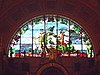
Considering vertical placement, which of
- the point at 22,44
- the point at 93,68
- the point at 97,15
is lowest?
the point at 93,68

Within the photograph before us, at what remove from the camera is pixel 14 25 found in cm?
1955

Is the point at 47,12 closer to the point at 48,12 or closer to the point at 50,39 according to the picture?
the point at 48,12

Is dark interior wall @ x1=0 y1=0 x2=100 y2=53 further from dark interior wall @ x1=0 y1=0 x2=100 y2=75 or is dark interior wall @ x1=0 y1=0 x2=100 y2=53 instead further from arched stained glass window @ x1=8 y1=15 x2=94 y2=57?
arched stained glass window @ x1=8 y1=15 x2=94 y2=57

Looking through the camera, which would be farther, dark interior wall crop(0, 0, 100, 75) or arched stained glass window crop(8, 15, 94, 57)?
arched stained glass window crop(8, 15, 94, 57)

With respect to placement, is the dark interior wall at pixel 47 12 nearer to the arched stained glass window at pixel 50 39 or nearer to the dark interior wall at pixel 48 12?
the dark interior wall at pixel 48 12

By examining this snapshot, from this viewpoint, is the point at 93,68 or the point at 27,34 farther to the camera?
the point at 27,34

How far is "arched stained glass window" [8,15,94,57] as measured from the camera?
1977 centimetres

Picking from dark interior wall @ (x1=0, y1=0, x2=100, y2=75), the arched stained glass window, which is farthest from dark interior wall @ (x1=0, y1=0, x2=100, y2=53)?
the arched stained glass window

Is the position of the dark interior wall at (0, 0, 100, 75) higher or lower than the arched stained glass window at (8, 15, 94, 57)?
higher

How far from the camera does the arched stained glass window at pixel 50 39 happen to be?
19.8 meters

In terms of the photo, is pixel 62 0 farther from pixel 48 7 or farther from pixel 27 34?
pixel 27 34

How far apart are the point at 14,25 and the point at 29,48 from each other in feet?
4.57

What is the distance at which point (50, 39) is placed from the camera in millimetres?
20000

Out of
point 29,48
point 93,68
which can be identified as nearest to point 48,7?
point 29,48
